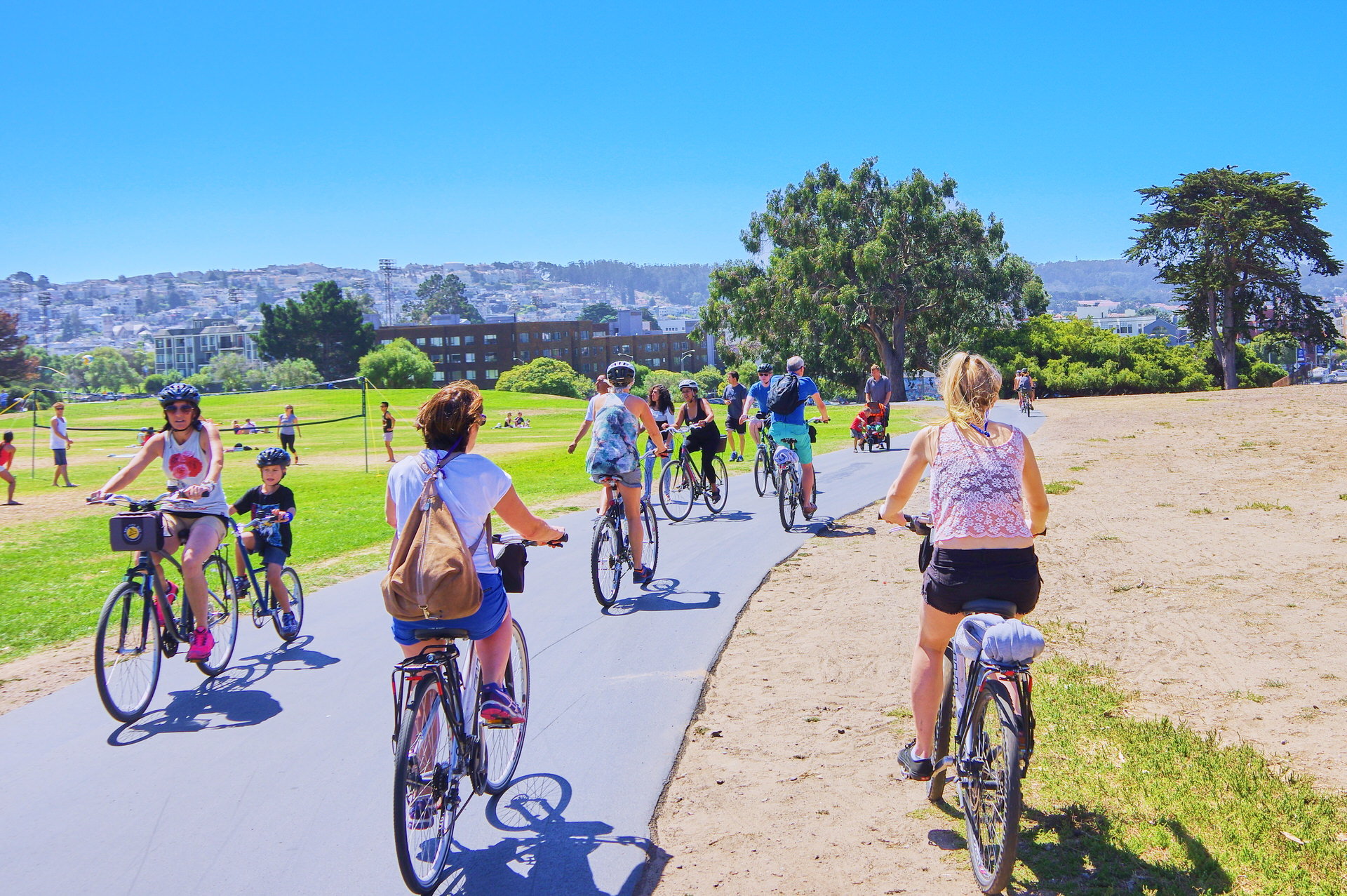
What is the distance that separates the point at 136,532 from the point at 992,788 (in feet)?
15.2

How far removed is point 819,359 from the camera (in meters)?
54.7

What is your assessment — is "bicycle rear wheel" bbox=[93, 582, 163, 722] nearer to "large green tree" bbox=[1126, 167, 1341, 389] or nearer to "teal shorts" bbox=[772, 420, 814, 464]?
"teal shorts" bbox=[772, 420, 814, 464]

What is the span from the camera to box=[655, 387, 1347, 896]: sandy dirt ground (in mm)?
3861

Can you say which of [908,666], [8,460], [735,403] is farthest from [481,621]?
[8,460]

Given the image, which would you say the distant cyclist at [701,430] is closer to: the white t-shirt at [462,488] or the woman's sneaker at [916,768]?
the woman's sneaker at [916,768]

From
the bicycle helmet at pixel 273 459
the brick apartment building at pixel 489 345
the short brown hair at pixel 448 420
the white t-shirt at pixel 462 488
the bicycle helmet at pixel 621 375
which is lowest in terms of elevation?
the bicycle helmet at pixel 273 459

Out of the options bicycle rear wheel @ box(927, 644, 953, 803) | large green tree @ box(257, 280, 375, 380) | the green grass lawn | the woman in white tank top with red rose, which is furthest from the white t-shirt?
large green tree @ box(257, 280, 375, 380)

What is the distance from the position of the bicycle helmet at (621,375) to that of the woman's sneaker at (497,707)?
468cm

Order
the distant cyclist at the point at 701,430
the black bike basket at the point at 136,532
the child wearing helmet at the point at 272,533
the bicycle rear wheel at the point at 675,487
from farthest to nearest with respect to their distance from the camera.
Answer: the distant cyclist at the point at 701,430, the bicycle rear wheel at the point at 675,487, the child wearing helmet at the point at 272,533, the black bike basket at the point at 136,532

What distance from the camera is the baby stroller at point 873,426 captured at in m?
22.1

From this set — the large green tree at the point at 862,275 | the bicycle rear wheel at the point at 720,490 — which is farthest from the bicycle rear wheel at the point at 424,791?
the large green tree at the point at 862,275

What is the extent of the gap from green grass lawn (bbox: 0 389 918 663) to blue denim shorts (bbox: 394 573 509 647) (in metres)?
5.23

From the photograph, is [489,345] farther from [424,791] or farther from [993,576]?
[993,576]

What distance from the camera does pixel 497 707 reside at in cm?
392
